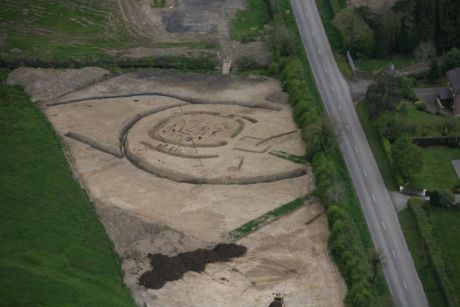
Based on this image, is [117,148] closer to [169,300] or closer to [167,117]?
[167,117]

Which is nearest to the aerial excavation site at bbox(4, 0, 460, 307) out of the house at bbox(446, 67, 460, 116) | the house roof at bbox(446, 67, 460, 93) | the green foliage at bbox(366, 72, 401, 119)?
the green foliage at bbox(366, 72, 401, 119)

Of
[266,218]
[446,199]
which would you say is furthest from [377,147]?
[266,218]

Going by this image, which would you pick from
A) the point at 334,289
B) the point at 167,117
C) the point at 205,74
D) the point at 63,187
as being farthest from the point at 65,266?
the point at 205,74

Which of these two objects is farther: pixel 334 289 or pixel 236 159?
pixel 236 159

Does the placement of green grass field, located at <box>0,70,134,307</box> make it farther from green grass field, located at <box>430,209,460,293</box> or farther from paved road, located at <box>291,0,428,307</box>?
green grass field, located at <box>430,209,460,293</box>

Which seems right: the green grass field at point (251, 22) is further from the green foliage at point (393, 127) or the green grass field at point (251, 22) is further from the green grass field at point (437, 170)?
the green grass field at point (437, 170)

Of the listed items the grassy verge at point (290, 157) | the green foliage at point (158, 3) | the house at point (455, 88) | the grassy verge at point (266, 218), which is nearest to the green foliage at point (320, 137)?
the grassy verge at point (290, 157)
